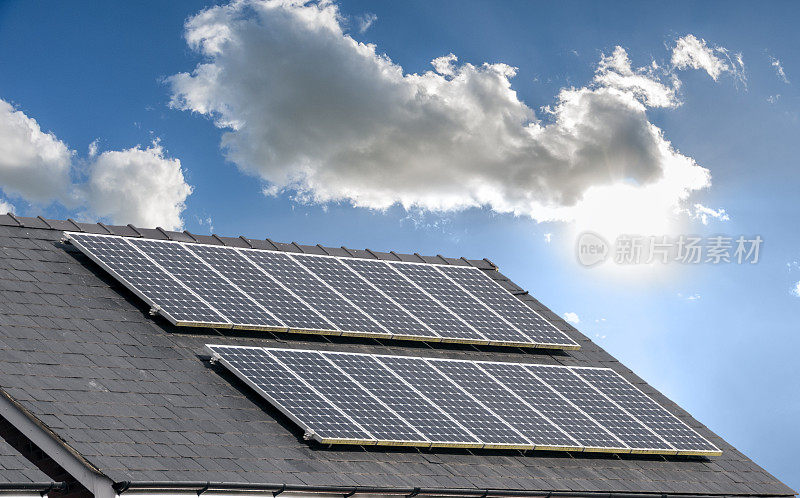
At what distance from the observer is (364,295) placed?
31.1m

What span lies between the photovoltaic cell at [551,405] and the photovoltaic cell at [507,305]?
2588 mm

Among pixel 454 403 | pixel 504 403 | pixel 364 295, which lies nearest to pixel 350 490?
pixel 454 403

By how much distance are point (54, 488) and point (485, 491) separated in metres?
9.25

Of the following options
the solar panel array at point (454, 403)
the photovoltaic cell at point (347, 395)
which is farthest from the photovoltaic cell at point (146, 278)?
the photovoltaic cell at point (347, 395)

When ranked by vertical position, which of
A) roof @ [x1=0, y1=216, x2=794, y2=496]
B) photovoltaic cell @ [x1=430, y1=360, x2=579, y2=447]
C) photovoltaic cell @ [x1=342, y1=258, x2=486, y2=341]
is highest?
photovoltaic cell @ [x1=342, y1=258, x2=486, y2=341]

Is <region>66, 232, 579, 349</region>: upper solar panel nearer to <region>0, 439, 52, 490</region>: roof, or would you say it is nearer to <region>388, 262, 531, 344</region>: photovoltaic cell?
<region>388, 262, 531, 344</region>: photovoltaic cell

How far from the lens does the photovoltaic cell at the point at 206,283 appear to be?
27.6 metres

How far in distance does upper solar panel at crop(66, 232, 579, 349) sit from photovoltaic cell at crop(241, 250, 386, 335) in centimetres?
3

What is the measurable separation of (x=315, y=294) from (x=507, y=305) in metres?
6.69

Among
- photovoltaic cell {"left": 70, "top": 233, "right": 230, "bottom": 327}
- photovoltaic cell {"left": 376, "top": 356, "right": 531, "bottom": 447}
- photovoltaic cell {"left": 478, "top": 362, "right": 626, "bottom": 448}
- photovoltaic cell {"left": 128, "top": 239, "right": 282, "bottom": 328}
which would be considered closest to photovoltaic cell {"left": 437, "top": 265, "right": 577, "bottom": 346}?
photovoltaic cell {"left": 478, "top": 362, "right": 626, "bottom": 448}

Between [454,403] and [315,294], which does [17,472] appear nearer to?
[454,403]

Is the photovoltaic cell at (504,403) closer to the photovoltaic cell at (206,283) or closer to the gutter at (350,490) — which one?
the gutter at (350,490)

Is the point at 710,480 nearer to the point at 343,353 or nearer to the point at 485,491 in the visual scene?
the point at 485,491

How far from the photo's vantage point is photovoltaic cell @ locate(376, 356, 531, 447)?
26266 millimetres
